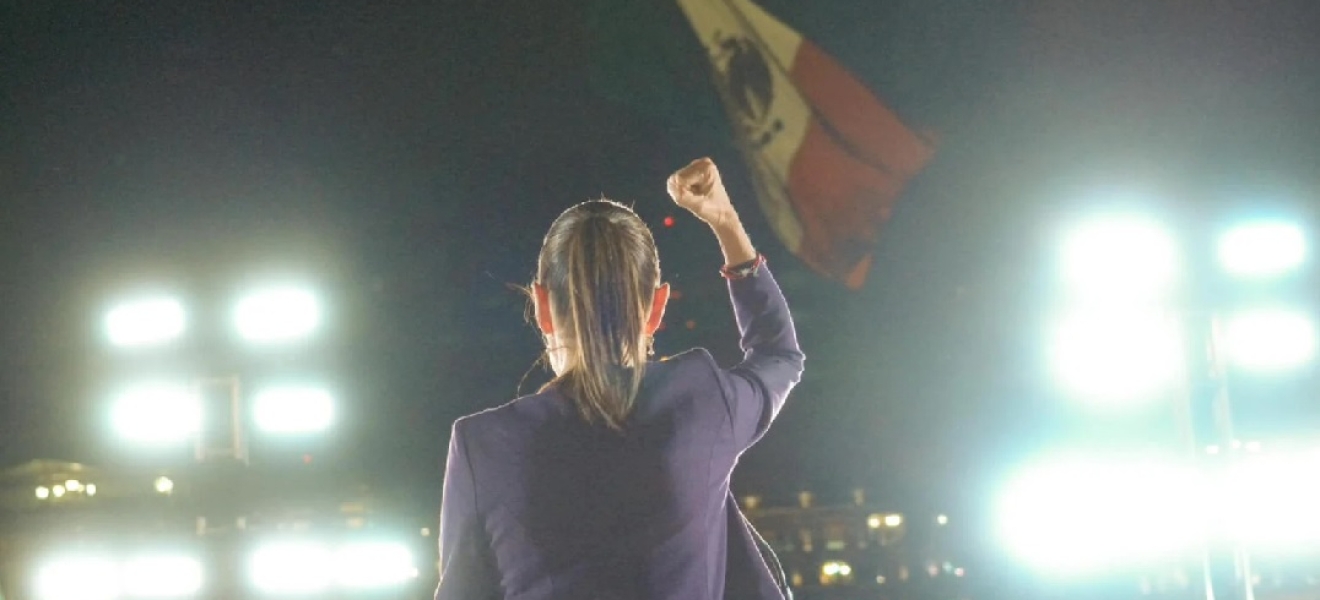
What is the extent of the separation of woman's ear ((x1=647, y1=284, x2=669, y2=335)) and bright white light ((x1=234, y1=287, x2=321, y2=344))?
6.83 meters

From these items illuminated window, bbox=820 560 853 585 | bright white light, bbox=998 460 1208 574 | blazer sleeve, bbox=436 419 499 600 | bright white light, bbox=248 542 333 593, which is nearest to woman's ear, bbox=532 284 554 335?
blazer sleeve, bbox=436 419 499 600

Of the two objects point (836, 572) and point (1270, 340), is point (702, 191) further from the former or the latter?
point (836, 572)

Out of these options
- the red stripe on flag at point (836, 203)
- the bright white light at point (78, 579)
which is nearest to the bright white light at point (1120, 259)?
the red stripe on flag at point (836, 203)

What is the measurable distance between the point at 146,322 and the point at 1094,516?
6.26 m

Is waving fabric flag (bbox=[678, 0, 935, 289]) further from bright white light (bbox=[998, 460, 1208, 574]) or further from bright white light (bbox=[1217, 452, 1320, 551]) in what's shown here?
bright white light (bbox=[1217, 452, 1320, 551])

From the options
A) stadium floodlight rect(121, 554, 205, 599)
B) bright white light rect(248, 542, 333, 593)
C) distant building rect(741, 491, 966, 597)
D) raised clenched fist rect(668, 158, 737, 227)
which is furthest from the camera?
distant building rect(741, 491, 966, 597)

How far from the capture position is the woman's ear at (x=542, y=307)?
3.81ft

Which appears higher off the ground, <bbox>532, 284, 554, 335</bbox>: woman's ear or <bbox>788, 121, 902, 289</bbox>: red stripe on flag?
<bbox>788, 121, 902, 289</bbox>: red stripe on flag

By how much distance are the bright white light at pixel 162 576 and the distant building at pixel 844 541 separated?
310 inches

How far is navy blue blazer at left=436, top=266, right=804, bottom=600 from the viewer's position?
3.46ft

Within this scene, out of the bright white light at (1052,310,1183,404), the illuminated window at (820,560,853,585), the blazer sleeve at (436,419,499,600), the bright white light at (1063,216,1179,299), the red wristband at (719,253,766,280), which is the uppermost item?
the bright white light at (1063,216,1179,299)

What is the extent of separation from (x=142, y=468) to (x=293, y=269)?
1.64 metres

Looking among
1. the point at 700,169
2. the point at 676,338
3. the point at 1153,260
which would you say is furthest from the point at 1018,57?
the point at 700,169

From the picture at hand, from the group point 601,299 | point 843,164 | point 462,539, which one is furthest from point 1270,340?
point 462,539
